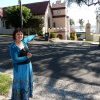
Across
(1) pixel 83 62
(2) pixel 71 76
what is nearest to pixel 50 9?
(1) pixel 83 62

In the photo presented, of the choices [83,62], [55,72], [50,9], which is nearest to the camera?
[55,72]

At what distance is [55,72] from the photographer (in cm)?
1149

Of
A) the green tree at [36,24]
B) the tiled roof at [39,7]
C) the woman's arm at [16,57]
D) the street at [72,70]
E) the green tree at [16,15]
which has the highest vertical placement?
the tiled roof at [39,7]

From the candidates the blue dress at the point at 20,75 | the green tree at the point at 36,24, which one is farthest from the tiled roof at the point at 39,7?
the blue dress at the point at 20,75

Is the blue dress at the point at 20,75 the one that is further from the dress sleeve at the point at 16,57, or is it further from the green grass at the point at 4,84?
the green grass at the point at 4,84

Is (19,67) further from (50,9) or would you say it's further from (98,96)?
(50,9)

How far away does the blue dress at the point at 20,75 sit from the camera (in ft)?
20.1

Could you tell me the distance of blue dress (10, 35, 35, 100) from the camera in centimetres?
612

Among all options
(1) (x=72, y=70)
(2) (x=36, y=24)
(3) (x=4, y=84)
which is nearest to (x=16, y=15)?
(2) (x=36, y=24)

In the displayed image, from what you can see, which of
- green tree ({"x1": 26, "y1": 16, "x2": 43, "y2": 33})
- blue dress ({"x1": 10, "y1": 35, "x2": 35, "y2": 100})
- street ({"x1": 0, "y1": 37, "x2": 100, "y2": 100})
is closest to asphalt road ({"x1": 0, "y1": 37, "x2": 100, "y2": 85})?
street ({"x1": 0, "y1": 37, "x2": 100, "y2": 100})

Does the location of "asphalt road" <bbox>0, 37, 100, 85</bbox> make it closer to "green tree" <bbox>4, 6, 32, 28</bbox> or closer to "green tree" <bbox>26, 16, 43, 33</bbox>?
"green tree" <bbox>26, 16, 43, 33</bbox>

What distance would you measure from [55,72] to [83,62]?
2.77 m

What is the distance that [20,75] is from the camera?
618cm

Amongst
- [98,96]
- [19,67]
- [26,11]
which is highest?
[26,11]
